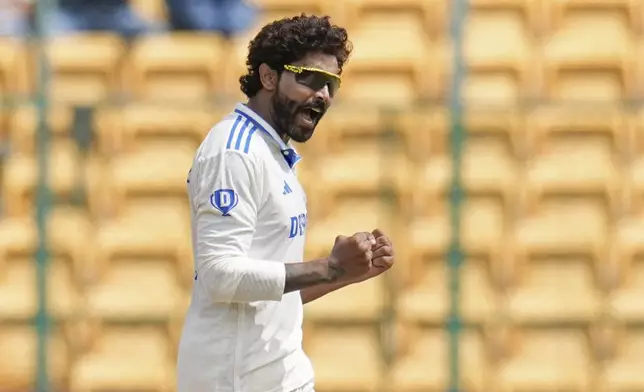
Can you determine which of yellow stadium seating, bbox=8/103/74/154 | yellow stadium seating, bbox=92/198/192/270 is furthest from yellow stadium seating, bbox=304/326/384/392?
yellow stadium seating, bbox=8/103/74/154

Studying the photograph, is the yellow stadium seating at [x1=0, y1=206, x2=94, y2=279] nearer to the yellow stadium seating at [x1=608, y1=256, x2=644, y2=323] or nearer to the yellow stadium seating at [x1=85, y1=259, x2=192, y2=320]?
the yellow stadium seating at [x1=85, y1=259, x2=192, y2=320]

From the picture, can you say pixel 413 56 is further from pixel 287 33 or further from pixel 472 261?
pixel 287 33

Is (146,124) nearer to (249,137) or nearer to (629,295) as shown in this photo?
(629,295)

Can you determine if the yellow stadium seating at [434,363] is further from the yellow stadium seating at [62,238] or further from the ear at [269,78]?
the ear at [269,78]

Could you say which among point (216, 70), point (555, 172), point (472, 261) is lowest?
point (472, 261)

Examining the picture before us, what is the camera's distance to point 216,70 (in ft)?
20.3

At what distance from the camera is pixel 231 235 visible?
271 cm

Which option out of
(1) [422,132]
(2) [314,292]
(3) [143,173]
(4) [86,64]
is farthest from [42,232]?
(2) [314,292]

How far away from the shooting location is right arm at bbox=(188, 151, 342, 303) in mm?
2699

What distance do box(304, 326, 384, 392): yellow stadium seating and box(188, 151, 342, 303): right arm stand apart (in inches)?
115

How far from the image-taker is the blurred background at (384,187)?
223 inches

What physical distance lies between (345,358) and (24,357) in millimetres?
1436

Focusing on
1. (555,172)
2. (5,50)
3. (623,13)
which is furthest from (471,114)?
(5,50)

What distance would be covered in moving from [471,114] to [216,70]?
4.14 ft
